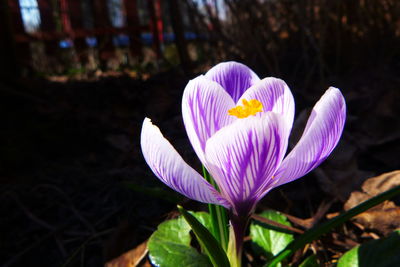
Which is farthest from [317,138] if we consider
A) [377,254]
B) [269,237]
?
[269,237]

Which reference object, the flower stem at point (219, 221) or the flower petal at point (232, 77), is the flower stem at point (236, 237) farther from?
the flower petal at point (232, 77)

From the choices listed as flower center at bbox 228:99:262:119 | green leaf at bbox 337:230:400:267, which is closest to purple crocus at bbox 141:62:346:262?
flower center at bbox 228:99:262:119

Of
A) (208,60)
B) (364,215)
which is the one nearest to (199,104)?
(364,215)

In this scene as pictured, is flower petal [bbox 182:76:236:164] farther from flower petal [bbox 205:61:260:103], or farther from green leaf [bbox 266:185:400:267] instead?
green leaf [bbox 266:185:400:267]

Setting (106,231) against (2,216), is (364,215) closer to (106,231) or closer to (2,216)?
(106,231)

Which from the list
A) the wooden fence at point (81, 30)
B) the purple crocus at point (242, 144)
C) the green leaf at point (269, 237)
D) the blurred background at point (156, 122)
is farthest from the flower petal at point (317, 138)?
the wooden fence at point (81, 30)

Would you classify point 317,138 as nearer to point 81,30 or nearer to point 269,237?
point 269,237
